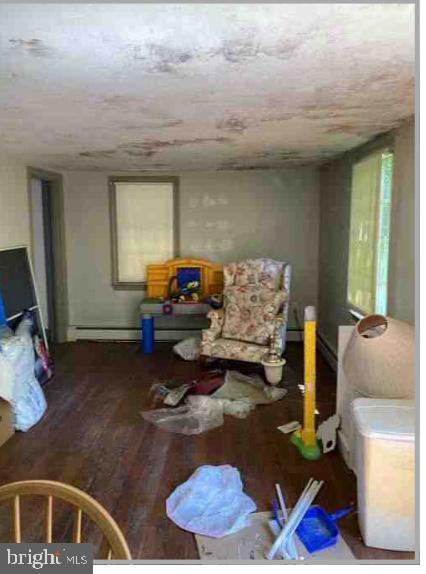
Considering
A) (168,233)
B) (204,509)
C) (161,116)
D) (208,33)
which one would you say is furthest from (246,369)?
(208,33)

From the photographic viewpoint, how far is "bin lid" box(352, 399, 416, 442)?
2078 mm

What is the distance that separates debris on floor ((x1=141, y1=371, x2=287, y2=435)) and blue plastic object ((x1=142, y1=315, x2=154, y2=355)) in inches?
50.7

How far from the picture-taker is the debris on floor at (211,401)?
352 cm

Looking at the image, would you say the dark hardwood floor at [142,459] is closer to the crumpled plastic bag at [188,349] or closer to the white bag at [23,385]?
the white bag at [23,385]

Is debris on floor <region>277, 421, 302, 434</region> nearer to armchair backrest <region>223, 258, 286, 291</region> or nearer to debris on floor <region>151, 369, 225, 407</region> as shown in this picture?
debris on floor <region>151, 369, 225, 407</region>

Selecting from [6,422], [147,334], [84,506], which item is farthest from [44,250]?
[84,506]

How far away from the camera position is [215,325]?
478 cm

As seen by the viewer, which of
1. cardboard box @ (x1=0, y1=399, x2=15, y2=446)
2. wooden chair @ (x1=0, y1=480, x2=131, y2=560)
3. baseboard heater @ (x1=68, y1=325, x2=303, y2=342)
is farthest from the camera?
baseboard heater @ (x1=68, y1=325, x2=303, y2=342)

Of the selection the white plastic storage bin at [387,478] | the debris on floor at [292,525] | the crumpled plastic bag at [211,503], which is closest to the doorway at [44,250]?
the crumpled plastic bag at [211,503]

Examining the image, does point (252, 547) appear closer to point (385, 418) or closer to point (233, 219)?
point (385, 418)

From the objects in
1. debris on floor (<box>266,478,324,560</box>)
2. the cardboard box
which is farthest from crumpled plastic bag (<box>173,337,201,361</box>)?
debris on floor (<box>266,478,324,560</box>)

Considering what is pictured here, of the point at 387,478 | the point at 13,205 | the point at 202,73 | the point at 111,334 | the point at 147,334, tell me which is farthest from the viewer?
the point at 111,334

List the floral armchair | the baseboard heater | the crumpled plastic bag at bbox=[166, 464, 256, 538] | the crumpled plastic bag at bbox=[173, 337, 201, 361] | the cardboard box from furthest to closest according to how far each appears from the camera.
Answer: the baseboard heater → the crumpled plastic bag at bbox=[173, 337, 201, 361] → the floral armchair → the cardboard box → the crumpled plastic bag at bbox=[166, 464, 256, 538]

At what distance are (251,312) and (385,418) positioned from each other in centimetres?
271
